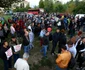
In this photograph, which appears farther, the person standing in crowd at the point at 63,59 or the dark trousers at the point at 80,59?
the dark trousers at the point at 80,59

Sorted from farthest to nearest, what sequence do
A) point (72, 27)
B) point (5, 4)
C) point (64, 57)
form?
point (5, 4)
point (72, 27)
point (64, 57)

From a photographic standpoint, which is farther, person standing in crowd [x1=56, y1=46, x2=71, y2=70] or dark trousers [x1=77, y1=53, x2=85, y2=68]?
dark trousers [x1=77, y1=53, x2=85, y2=68]

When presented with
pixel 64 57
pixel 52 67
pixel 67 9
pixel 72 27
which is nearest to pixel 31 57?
pixel 52 67

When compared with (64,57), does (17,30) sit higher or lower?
lower

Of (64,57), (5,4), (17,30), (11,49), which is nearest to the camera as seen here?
(64,57)

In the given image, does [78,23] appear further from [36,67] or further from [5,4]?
Answer: [36,67]

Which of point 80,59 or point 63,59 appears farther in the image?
point 80,59

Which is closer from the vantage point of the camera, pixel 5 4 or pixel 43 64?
pixel 43 64

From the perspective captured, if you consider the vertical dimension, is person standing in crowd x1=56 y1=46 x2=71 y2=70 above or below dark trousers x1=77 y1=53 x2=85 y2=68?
above

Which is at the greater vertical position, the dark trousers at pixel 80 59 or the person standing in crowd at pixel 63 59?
the person standing in crowd at pixel 63 59

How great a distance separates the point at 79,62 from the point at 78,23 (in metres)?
14.8

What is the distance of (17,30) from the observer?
19.6 metres

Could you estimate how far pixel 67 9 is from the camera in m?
91.6

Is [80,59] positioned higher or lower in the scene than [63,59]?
lower
